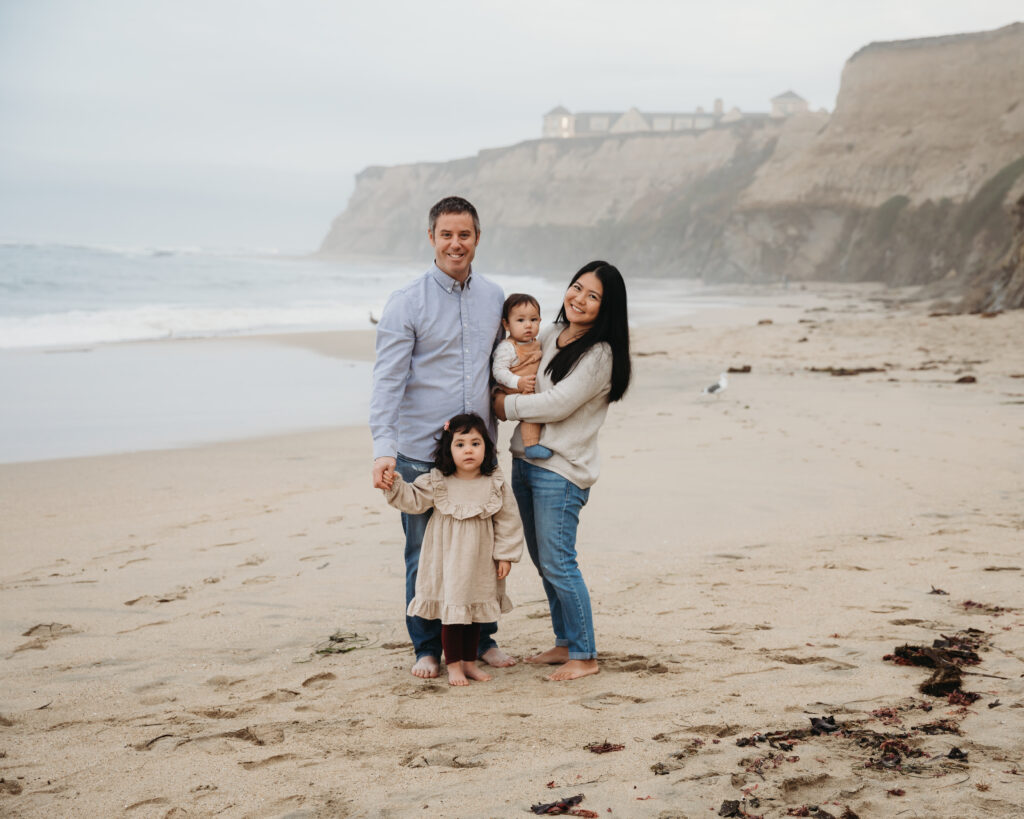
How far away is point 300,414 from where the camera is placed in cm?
1065

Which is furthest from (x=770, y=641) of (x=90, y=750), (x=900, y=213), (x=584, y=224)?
(x=584, y=224)

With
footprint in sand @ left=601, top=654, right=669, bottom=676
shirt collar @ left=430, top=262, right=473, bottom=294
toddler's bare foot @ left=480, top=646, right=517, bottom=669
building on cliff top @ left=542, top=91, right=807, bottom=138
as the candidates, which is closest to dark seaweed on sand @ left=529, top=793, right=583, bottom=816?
footprint in sand @ left=601, top=654, right=669, bottom=676

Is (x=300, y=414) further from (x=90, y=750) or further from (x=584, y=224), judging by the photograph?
(x=584, y=224)

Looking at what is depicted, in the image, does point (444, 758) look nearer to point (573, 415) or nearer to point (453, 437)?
point (453, 437)

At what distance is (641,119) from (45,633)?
117500 mm

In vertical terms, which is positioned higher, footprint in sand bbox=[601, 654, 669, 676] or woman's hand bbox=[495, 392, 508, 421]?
woman's hand bbox=[495, 392, 508, 421]

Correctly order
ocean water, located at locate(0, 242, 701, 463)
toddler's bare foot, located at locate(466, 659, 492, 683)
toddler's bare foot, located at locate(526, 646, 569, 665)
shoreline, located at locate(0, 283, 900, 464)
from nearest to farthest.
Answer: toddler's bare foot, located at locate(466, 659, 492, 683)
toddler's bare foot, located at locate(526, 646, 569, 665)
shoreline, located at locate(0, 283, 900, 464)
ocean water, located at locate(0, 242, 701, 463)

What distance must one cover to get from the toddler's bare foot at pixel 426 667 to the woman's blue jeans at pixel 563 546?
1.70ft

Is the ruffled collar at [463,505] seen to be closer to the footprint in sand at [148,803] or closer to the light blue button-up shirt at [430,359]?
the light blue button-up shirt at [430,359]

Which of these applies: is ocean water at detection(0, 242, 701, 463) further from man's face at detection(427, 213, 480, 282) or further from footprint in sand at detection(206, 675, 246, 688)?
man's face at detection(427, 213, 480, 282)

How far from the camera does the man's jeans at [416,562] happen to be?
3.55 metres

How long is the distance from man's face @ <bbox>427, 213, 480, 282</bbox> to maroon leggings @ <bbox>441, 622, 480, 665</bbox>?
1349 mm

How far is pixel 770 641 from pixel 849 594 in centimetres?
77

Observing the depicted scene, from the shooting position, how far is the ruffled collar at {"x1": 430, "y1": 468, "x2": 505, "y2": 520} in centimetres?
344
